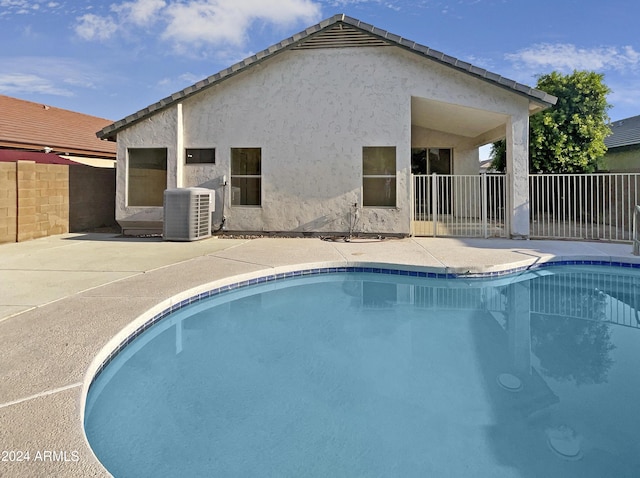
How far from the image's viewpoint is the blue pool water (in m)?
2.58

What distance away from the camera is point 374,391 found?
11.5ft

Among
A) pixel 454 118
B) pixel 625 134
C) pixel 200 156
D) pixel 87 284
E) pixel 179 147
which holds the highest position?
pixel 625 134

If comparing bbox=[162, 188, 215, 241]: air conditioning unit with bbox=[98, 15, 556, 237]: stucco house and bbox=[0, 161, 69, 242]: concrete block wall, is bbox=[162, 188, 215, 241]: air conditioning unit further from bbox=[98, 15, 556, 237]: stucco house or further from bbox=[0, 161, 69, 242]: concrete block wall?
bbox=[0, 161, 69, 242]: concrete block wall

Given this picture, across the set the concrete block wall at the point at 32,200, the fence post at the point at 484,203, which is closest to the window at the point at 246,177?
the concrete block wall at the point at 32,200

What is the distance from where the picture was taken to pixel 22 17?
12.9 meters

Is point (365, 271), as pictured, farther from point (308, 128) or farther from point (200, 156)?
point (200, 156)

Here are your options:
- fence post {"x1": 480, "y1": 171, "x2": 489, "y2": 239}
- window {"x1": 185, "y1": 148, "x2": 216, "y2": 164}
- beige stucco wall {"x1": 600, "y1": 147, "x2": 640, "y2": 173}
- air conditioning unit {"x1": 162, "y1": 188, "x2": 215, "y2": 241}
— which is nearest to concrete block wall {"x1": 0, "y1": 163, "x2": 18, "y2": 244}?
air conditioning unit {"x1": 162, "y1": 188, "x2": 215, "y2": 241}

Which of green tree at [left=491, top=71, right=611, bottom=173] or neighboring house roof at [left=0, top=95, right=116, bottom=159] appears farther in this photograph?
neighboring house roof at [left=0, top=95, right=116, bottom=159]

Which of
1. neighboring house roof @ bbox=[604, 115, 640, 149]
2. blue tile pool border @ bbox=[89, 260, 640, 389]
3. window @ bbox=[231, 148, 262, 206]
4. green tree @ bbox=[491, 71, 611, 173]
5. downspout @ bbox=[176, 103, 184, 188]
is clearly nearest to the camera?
blue tile pool border @ bbox=[89, 260, 640, 389]

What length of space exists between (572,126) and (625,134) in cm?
771

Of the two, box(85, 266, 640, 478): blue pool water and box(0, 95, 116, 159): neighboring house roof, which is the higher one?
box(0, 95, 116, 159): neighboring house roof

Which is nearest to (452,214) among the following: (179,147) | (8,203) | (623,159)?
(179,147)

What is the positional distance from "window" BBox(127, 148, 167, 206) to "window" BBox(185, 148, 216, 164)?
71 centimetres

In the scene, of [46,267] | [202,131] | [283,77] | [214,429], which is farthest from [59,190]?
[214,429]
